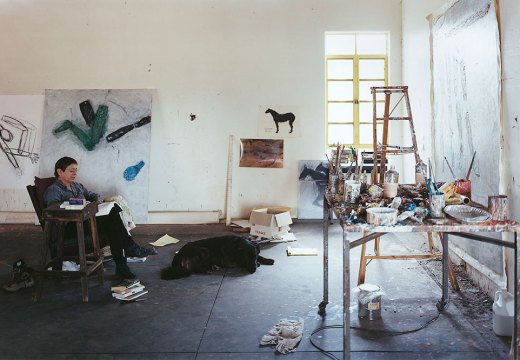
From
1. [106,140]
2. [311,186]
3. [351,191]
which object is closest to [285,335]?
[351,191]

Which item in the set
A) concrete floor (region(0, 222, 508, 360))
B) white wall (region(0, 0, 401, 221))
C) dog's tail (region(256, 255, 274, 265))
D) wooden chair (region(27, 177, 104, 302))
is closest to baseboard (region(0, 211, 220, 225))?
white wall (region(0, 0, 401, 221))

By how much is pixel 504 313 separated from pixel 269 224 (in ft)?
8.24

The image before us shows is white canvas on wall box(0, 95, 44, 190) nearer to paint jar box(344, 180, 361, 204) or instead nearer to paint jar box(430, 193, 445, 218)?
paint jar box(344, 180, 361, 204)

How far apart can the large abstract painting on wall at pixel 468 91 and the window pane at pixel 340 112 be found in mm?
1551

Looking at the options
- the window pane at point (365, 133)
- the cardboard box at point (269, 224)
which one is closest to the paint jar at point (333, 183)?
the cardboard box at point (269, 224)

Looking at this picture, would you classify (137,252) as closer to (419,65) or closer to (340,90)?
(340,90)

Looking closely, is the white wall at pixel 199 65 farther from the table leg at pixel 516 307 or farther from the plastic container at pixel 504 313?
the table leg at pixel 516 307

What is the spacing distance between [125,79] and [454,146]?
3937 millimetres

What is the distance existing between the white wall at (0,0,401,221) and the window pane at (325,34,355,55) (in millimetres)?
127

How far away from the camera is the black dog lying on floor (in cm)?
344

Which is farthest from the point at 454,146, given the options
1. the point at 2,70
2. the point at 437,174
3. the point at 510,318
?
the point at 2,70

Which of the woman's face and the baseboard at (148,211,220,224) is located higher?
the woman's face

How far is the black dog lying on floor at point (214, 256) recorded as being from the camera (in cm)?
344

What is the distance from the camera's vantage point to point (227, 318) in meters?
2.58
